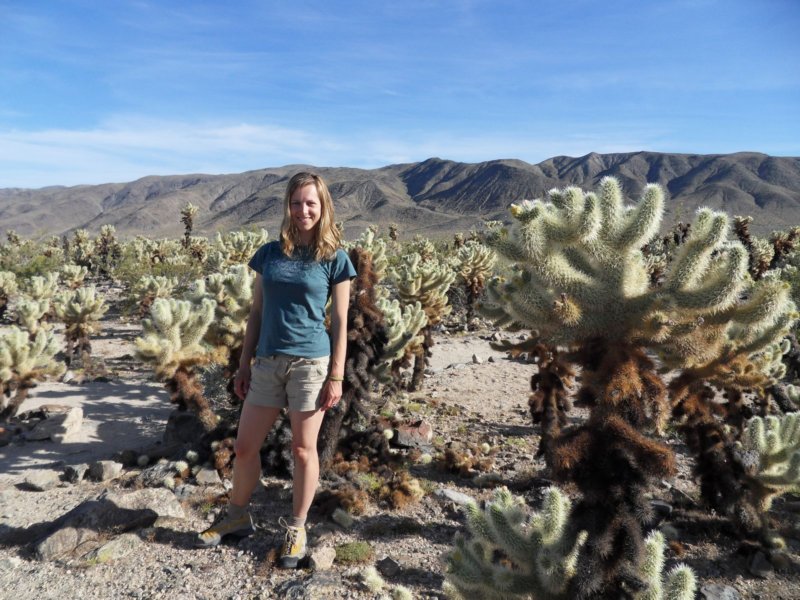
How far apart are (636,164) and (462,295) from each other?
504 feet

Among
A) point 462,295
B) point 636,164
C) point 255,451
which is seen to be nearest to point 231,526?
point 255,451

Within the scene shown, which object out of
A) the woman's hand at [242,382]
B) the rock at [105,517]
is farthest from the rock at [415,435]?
the woman's hand at [242,382]

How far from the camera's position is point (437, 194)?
152 metres

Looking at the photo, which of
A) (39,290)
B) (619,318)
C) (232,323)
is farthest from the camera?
(39,290)

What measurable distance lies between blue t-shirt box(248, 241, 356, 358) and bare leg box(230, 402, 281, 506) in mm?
449

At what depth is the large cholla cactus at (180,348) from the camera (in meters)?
5.90

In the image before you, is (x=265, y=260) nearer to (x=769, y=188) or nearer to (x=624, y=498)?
(x=624, y=498)

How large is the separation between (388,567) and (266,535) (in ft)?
3.46

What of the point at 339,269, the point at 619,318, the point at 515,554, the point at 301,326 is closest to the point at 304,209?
the point at 339,269

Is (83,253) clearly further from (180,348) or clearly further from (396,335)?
(396,335)

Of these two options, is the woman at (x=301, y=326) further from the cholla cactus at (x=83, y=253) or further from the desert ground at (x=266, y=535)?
the cholla cactus at (x=83, y=253)

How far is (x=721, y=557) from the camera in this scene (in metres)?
4.25

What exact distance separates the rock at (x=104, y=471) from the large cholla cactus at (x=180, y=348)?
90cm

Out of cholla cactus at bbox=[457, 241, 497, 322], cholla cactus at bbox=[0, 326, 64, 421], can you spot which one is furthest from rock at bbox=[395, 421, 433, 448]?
cholla cactus at bbox=[457, 241, 497, 322]
